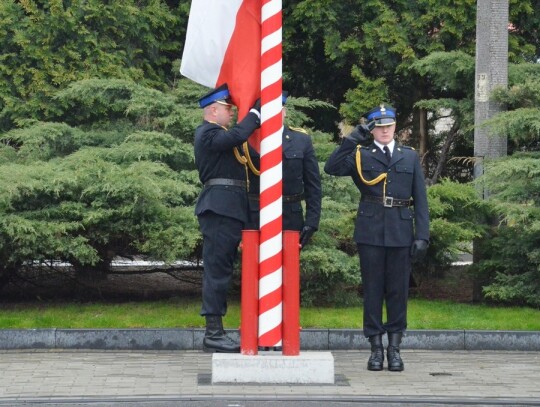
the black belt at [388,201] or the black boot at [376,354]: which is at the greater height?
the black belt at [388,201]

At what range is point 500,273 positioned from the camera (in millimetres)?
11719

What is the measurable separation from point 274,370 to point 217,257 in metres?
1.10

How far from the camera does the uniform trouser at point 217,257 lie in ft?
30.3

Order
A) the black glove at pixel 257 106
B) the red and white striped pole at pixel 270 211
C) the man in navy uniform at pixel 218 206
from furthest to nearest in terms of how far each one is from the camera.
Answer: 1. the man in navy uniform at pixel 218 206
2. the black glove at pixel 257 106
3. the red and white striped pole at pixel 270 211

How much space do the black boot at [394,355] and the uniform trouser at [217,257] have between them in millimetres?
1290

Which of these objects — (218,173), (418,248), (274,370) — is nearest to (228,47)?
(218,173)

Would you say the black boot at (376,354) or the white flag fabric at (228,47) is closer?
the white flag fabric at (228,47)

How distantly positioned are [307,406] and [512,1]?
26.1 ft

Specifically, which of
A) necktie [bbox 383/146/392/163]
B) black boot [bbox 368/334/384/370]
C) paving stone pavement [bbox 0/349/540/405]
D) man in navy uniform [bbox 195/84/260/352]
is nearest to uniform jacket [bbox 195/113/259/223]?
man in navy uniform [bbox 195/84/260/352]

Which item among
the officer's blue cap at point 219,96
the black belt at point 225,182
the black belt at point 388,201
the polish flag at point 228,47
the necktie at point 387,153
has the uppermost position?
the polish flag at point 228,47

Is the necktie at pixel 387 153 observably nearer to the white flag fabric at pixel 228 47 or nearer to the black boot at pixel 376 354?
the white flag fabric at pixel 228 47

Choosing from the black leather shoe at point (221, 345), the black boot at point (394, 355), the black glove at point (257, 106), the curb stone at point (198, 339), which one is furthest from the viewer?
the curb stone at point (198, 339)

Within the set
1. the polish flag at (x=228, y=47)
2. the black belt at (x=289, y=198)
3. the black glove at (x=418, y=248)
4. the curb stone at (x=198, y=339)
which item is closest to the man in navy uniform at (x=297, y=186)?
the black belt at (x=289, y=198)

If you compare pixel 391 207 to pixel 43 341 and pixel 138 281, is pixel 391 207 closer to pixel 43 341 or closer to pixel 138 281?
pixel 43 341
